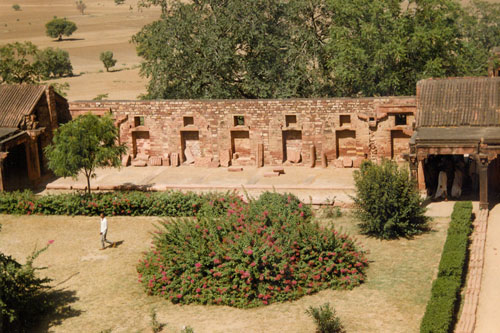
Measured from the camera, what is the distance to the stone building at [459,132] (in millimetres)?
25167

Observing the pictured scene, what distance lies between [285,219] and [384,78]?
16.1 metres

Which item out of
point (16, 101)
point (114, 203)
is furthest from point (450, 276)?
point (16, 101)

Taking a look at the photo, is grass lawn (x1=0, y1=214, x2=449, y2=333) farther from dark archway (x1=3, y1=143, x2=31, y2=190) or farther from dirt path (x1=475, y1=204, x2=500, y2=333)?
dark archway (x1=3, y1=143, x2=31, y2=190)

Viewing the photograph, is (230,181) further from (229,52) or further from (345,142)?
(229,52)

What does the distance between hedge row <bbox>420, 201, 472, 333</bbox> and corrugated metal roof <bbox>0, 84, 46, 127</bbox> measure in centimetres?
1797

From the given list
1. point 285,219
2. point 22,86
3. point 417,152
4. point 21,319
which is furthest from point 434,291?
point 22,86

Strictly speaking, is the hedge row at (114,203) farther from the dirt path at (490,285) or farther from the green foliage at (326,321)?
the green foliage at (326,321)

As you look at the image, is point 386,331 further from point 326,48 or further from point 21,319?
point 326,48

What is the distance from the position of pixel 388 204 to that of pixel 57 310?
10050mm

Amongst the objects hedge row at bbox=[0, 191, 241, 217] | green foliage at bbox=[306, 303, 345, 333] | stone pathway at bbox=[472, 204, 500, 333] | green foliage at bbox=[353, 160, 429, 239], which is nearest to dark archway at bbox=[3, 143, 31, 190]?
hedge row at bbox=[0, 191, 241, 217]

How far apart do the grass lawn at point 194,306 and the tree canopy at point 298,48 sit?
12420 mm

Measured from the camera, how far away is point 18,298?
19141 millimetres

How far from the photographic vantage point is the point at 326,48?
3722cm

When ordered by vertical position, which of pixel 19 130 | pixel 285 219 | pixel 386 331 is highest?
pixel 19 130
